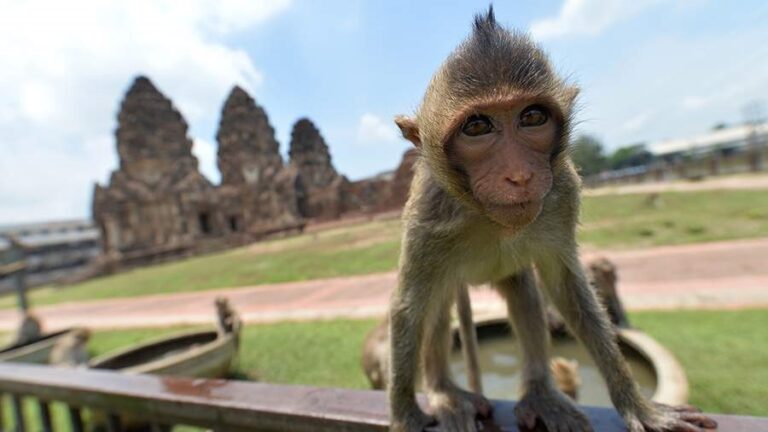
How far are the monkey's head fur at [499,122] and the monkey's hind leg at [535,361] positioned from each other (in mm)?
754

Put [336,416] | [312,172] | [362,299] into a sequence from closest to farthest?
[336,416] → [312,172] → [362,299]

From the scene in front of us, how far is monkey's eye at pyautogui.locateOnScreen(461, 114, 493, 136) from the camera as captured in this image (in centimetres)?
140

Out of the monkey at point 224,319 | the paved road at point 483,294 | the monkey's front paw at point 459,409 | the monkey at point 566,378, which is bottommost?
the paved road at point 483,294

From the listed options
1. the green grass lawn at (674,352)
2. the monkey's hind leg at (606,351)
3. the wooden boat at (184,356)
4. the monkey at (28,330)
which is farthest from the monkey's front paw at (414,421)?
the monkey at (28,330)

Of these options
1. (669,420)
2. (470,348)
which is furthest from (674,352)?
(669,420)

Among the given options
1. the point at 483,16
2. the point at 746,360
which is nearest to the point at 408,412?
the point at 483,16

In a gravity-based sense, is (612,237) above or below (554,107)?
below

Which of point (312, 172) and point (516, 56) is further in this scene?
point (312, 172)

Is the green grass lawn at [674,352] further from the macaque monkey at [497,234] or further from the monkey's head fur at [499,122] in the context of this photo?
the monkey's head fur at [499,122]

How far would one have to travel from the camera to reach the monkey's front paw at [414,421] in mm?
1518

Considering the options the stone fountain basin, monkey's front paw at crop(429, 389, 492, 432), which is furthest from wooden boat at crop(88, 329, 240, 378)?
monkey's front paw at crop(429, 389, 492, 432)

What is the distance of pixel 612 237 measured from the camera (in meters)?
13.0

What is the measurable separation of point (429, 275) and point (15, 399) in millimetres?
2473

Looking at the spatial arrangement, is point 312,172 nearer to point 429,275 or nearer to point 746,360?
point 429,275
